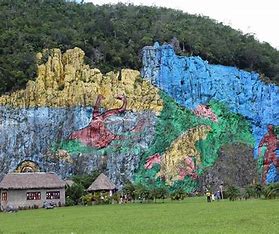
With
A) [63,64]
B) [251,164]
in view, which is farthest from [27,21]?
[251,164]

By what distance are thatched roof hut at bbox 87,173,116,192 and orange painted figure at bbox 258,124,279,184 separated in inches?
885

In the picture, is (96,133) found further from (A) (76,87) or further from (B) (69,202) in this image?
(B) (69,202)

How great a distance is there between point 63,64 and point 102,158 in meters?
13.5

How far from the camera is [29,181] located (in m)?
58.7

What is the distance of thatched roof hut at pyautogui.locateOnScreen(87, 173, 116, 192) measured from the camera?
59.3 m

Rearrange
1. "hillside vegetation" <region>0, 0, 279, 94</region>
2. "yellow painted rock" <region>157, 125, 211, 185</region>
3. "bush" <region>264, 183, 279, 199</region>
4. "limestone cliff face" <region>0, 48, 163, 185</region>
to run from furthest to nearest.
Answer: "hillside vegetation" <region>0, 0, 279, 94</region> → "yellow painted rock" <region>157, 125, 211, 185</region> → "limestone cliff face" <region>0, 48, 163, 185</region> → "bush" <region>264, 183, 279, 199</region>

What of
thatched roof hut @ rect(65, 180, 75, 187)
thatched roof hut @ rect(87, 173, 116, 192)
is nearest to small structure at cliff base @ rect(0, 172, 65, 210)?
→ thatched roof hut @ rect(65, 180, 75, 187)

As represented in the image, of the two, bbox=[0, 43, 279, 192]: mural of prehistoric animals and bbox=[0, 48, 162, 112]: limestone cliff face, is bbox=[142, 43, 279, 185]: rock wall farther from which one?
bbox=[0, 48, 162, 112]: limestone cliff face

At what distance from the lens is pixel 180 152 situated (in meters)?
69.6

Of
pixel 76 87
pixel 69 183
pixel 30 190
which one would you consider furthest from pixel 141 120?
pixel 30 190

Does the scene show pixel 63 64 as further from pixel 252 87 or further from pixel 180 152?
pixel 252 87

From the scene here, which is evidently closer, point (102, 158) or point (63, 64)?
point (102, 158)

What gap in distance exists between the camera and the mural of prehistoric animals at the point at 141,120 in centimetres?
6656

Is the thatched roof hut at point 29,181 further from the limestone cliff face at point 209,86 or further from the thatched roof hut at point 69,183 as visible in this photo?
the limestone cliff face at point 209,86
